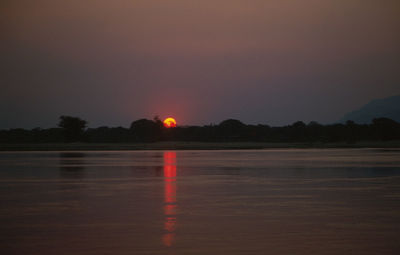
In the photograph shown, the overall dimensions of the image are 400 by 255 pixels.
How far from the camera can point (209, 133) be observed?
15000 centimetres

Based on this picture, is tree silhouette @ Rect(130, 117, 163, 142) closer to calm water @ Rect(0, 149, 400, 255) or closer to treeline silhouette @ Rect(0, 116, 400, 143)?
treeline silhouette @ Rect(0, 116, 400, 143)

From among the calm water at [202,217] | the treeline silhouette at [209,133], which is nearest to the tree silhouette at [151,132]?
the treeline silhouette at [209,133]

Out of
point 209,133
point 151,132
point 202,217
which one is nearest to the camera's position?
point 202,217

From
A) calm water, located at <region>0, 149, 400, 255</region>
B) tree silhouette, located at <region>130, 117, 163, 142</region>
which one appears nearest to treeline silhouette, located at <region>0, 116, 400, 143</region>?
tree silhouette, located at <region>130, 117, 163, 142</region>

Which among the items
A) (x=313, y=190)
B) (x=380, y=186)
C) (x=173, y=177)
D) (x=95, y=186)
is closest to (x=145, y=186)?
(x=95, y=186)

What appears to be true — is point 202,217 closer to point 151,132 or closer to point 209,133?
point 151,132

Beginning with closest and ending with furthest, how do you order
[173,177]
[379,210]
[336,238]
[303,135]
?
[336,238]
[379,210]
[173,177]
[303,135]

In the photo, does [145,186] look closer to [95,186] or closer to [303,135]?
[95,186]

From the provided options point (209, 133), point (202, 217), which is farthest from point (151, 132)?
point (202, 217)

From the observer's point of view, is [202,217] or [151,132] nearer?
[202,217]

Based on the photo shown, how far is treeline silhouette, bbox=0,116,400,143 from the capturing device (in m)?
117

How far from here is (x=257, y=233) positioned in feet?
36.5

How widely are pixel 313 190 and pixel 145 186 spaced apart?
21.7ft

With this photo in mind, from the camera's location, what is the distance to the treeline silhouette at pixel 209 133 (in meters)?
117
